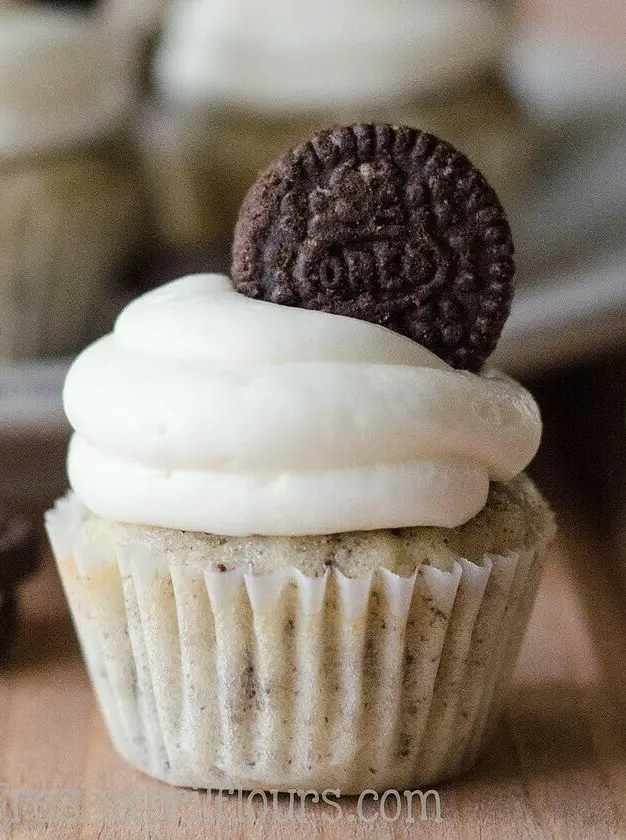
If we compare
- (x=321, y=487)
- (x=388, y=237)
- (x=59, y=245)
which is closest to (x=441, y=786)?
(x=321, y=487)

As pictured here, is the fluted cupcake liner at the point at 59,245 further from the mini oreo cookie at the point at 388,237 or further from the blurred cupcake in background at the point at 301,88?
the mini oreo cookie at the point at 388,237

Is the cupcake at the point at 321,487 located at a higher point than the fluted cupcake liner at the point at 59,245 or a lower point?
higher

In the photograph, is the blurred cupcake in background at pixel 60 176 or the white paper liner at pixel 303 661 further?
the blurred cupcake in background at pixel 60 176

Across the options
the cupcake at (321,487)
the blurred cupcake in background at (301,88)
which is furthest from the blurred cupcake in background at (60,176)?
the cupcake at (321,487)

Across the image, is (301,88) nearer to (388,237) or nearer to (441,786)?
(388,237)

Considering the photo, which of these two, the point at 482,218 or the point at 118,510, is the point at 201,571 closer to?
the point at 118,510

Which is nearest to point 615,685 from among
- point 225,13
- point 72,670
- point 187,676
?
point 187,676

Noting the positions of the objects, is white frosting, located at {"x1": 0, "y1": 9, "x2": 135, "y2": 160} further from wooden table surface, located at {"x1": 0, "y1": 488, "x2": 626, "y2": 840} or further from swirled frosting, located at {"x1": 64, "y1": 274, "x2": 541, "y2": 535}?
swirled frosting, located at {"x1": 64, "y1": 274, "x2": 541, "y2": 535}
